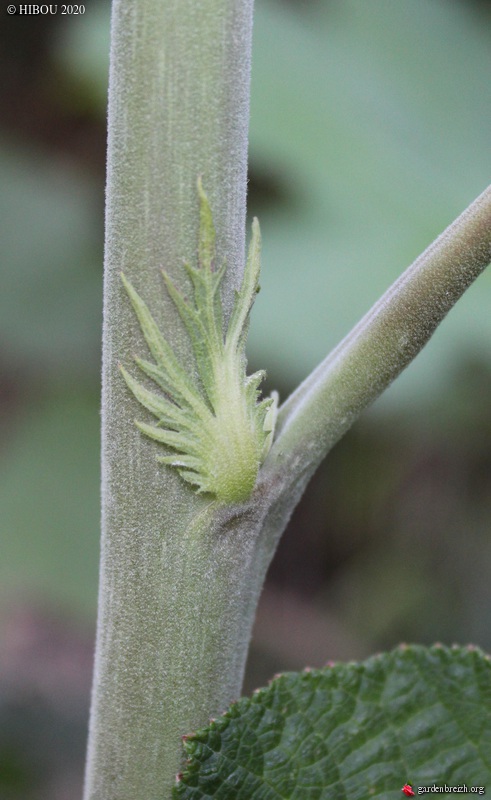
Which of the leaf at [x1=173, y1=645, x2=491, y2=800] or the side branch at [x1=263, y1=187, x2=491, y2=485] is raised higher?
the side branch at [x1=263, y1=187, x2=491, y2=485]

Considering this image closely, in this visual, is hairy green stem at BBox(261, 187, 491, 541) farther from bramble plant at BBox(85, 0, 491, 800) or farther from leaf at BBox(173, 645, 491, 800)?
leaf at BBox(173, 645, 491, 800)

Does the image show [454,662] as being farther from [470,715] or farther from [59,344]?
[59,344]

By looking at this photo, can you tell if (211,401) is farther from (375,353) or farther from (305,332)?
(305,332)

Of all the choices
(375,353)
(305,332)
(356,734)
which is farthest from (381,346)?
(305,332)

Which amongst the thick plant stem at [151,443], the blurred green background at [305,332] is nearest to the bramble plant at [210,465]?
the thick plant stem at [151,443]

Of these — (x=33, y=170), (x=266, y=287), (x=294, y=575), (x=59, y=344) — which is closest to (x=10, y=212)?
(x=33, y=170)

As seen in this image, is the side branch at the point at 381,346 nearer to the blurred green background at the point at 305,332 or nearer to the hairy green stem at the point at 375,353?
the hairy green stem at the point at 375,353

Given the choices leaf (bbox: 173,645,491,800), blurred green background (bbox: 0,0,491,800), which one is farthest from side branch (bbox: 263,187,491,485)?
blurred green background (bbox: 0,0,491,800)
